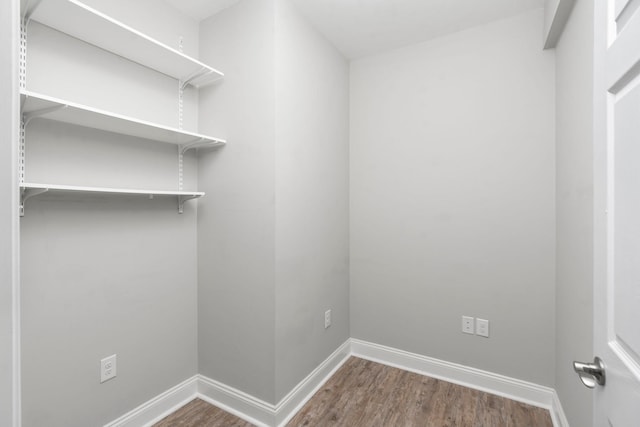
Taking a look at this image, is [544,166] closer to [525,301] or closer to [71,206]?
[525,301]

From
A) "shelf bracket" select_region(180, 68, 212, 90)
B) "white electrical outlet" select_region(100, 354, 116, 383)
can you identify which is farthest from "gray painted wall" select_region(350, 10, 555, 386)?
"white electrical outlet" select_region(100, 354, 116, 383)

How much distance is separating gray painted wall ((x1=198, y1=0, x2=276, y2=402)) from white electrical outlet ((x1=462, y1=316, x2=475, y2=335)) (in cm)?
134

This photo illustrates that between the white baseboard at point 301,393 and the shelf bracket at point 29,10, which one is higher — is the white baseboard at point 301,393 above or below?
below

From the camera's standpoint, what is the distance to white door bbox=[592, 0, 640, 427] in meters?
0.54

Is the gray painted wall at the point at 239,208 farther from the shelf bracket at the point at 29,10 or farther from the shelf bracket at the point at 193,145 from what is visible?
the shelf bracket at the point at 29,10

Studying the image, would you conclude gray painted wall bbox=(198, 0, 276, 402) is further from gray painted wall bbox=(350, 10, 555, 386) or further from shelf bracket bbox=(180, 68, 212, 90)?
gray painted wall bbox=(350, 10, 555, 386)

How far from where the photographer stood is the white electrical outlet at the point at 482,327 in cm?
201

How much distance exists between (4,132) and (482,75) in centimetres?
236

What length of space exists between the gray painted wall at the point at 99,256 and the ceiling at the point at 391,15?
2.36ft

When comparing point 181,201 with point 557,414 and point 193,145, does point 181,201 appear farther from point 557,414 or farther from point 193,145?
point 557,414

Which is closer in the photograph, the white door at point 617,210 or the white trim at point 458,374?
the white door at point 617,210

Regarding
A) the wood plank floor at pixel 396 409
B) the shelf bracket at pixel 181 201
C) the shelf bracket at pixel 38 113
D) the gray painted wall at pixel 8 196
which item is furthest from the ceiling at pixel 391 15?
the wood plank floor at pixel 396 409

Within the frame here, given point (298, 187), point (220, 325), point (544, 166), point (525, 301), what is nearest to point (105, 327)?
point (220, 325)

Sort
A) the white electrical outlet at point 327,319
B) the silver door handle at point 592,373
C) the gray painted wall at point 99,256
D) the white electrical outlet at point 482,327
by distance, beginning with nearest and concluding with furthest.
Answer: the silver door handle at point 592,373 < the gray painted wall at point 99,256 < the white electrical outlet at point 482,327 < the white electrical outlet at point 327,319
